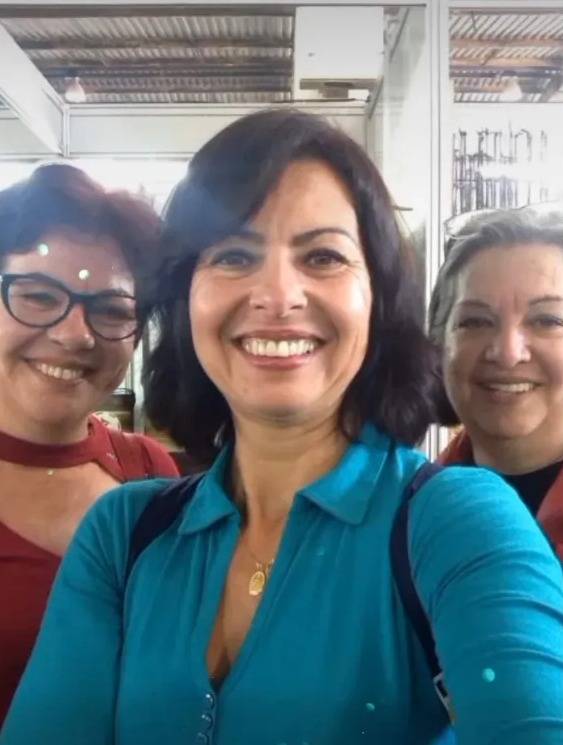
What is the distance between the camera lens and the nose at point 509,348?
138 centimetres

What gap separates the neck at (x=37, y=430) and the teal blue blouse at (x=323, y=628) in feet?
1.67

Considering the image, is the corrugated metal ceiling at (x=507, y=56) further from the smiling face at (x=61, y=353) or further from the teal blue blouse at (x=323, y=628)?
the teal blue blouse at (x=323, y=628)

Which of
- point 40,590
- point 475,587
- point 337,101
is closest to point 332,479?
point 475,587

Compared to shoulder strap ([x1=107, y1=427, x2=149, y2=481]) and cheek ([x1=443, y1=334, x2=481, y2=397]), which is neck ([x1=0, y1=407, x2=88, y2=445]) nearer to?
shoulder strap ([x1=107, y1=427, x2=149, y2=481])

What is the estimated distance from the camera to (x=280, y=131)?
1006mm

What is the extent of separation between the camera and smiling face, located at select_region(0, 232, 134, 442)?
1.47m

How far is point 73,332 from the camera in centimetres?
146

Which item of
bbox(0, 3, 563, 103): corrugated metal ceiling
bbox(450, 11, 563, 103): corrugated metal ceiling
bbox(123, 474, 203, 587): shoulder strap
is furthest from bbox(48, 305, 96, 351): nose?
bbox(0, 3, 563, 103): corrugated metal ceiling

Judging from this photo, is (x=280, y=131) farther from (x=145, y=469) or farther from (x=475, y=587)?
(x=145, y=469)

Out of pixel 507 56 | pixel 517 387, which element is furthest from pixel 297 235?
pixel 507 56

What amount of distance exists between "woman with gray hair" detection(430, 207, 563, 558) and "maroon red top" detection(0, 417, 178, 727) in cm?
55

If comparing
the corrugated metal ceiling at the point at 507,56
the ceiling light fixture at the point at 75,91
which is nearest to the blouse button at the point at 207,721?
the corrugated metal ceiling at the point at 507,56

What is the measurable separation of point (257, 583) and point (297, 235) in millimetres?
379

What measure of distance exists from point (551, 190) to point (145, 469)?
4.37 feet
